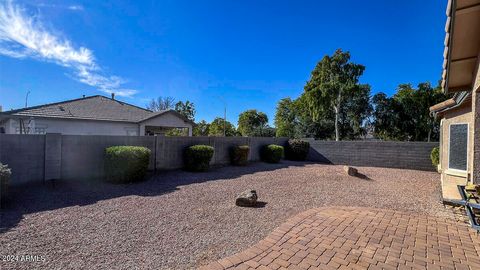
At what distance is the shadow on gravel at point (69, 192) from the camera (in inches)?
186

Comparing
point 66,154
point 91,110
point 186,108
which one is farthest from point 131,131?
point 186,108

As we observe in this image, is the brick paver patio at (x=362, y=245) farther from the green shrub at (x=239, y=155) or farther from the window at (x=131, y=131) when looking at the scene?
the window at (x=131, y=131)

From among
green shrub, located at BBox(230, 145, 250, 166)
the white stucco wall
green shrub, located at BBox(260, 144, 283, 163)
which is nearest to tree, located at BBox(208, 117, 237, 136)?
the white stucco wall

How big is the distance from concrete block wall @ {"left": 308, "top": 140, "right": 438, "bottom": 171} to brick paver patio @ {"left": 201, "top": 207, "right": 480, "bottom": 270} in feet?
30.0

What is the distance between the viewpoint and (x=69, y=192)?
613cm

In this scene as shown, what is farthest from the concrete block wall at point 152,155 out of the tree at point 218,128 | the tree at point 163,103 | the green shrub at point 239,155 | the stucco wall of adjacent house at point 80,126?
the tree at point 163,103

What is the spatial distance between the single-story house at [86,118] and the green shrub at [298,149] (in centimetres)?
914

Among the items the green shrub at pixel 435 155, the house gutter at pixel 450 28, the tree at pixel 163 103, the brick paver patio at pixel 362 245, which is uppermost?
the tree at pixel 163 103

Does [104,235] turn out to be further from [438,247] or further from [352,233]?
[438,247]

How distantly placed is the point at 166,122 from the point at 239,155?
8.53 meters

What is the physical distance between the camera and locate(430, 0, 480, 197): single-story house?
10.9 feet

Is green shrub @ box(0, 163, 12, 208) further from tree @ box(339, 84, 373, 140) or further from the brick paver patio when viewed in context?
tree @ box(339, 84, 373, 140)

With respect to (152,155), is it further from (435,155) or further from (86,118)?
(435,155)

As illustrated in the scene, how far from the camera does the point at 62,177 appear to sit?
279 inches
